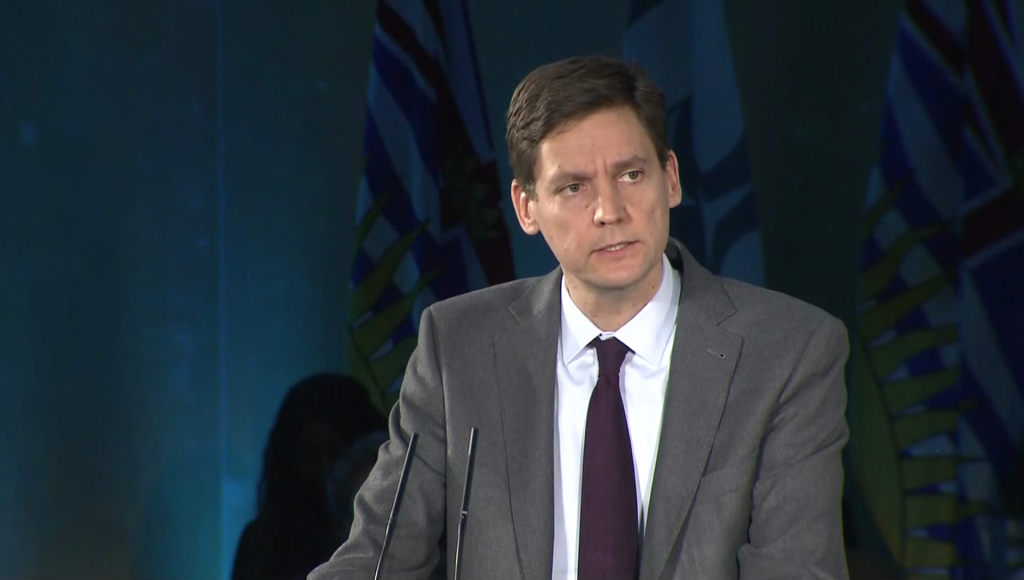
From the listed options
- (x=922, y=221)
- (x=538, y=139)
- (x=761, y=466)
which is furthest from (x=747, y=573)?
(x=922, y=221)

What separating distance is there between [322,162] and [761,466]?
80.0 inches

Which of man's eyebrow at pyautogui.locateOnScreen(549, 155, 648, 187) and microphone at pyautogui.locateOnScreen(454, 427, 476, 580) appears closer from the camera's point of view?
microphone at pyautogui.locateOnScreen(454, 427, 476, 580)

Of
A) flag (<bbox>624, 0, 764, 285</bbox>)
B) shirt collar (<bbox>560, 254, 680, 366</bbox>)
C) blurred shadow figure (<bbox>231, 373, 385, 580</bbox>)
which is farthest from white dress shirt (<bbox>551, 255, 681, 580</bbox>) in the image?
blurred shadow figure (<bbox>231, 373, 385, 580</bbox>)

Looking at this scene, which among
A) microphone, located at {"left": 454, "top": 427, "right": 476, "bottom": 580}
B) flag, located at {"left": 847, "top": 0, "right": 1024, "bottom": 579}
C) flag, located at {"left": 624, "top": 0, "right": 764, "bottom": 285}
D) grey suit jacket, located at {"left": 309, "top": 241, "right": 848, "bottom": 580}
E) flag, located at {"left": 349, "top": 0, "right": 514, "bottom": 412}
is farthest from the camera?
flag, located at {"left": 349, "top": 0, "right": 514, "bottom": 412}

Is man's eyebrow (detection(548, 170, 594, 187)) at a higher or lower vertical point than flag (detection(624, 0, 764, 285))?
lower

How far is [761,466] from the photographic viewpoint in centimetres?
156

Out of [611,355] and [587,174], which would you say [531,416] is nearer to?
[611,355]

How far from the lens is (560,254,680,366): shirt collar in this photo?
168 cm

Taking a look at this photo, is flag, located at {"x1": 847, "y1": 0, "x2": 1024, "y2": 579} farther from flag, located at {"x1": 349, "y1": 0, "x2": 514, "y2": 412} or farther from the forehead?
the forehead

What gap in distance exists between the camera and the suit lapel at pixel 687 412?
1543 mm

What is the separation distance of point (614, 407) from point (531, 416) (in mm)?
123

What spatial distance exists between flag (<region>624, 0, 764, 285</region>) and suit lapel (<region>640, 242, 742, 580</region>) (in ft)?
4.83

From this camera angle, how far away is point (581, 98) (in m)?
1.63

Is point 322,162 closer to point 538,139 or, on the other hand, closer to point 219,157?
point 219,157
